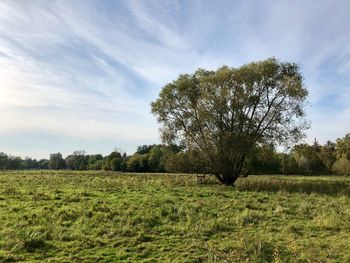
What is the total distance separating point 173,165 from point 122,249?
25.7 meters

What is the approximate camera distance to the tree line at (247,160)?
35312 millimetres

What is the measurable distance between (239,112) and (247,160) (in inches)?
299

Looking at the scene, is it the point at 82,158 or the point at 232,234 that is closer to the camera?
the point at 232,234

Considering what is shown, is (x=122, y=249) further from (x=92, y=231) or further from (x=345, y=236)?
(x=345, y=236)

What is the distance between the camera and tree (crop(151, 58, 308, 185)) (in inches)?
1288

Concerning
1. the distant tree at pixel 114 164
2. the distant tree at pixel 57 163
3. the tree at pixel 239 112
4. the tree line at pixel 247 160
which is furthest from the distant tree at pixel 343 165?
the distant tree at pixel 57 163

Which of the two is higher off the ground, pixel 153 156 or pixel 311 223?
pixel 153 156

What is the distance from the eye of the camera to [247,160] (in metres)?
39.4

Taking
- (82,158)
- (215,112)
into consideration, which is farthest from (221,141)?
(82,158)

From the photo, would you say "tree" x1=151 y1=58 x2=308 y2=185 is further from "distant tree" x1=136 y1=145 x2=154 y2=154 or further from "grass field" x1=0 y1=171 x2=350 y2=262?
"distant tree" x1=136 y1=145 x2=154 y2=154

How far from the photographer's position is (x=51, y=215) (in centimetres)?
1410

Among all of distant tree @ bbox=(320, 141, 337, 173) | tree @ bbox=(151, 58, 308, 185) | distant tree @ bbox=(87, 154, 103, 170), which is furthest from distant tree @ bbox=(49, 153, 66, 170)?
tree @ bbox=(151, 58, 308, 185)

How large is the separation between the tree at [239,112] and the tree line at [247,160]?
1.44 m

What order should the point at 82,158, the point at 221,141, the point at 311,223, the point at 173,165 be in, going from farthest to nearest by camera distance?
the point at 82,158
the point at 173,165
the point at 221,141
the point at 311,223
